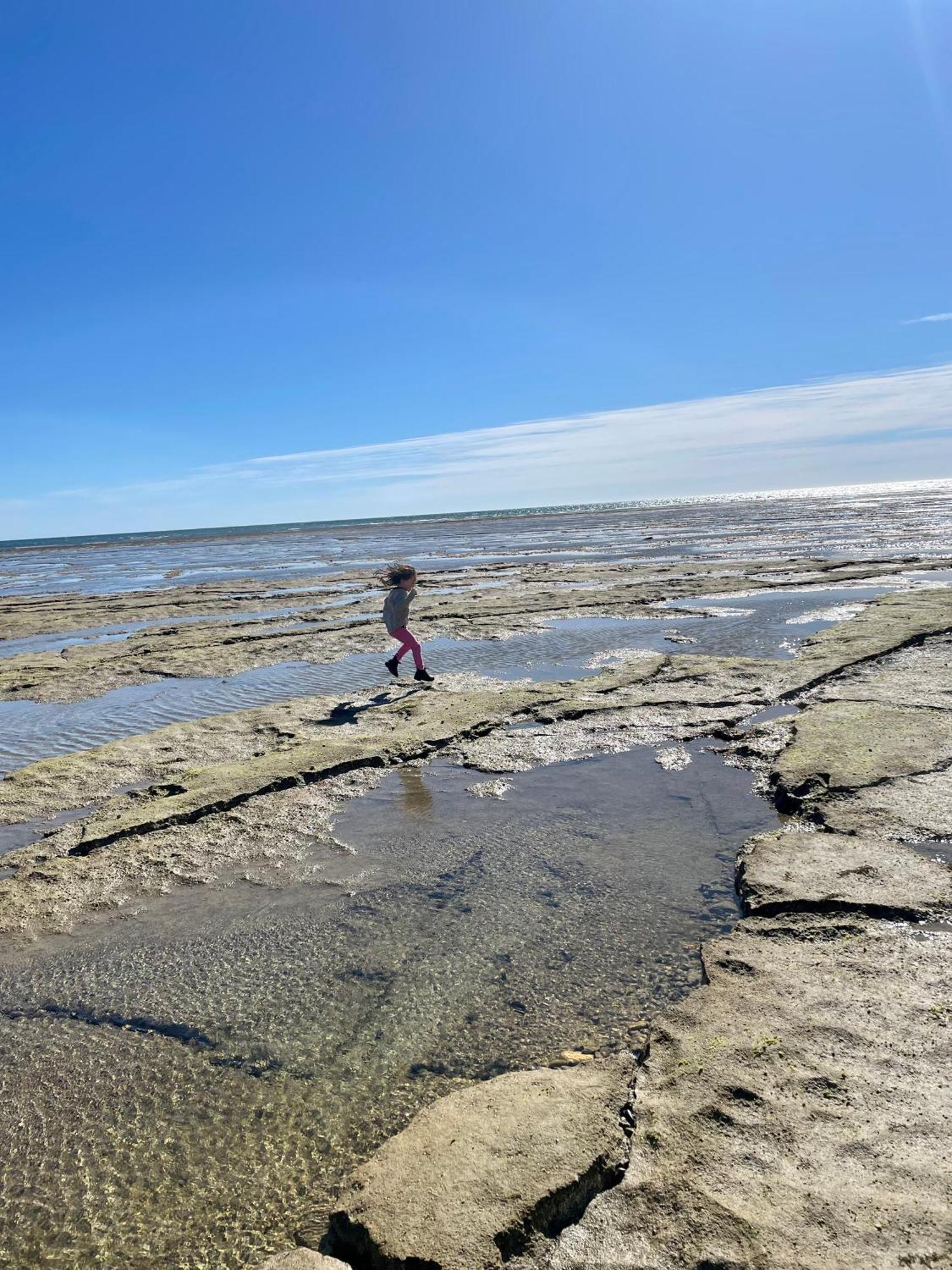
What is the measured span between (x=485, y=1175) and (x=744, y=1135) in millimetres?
739

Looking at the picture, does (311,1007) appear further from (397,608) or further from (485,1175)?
(397,608)

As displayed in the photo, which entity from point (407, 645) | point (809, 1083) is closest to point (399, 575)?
point (407, 645)

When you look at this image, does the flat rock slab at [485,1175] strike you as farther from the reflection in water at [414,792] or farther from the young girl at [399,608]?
the young girl at [399,608]

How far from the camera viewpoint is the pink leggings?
8992mm

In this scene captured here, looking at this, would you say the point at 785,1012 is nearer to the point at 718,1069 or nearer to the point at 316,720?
the point at 718,1069

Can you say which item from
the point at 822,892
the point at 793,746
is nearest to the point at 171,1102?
the point at 822,892

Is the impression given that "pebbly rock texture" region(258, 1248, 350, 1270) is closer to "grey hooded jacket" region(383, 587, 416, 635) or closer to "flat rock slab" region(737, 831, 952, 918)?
"flat rock slab" region(737, 831, 952, 918)

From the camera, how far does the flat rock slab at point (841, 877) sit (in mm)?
3508

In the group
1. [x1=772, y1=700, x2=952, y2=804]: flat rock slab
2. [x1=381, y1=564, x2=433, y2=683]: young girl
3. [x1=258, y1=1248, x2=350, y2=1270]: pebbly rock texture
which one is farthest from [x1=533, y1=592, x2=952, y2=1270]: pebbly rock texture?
[x1=381, y1=564, x2=433, y2=683]: young girl

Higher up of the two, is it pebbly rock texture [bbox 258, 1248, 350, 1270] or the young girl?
the young girl

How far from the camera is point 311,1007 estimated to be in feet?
10.4

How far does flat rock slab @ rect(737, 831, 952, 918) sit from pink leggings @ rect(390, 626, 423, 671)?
207 inches

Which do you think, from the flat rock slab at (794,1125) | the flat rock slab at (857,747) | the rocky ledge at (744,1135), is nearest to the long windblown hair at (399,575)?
the flat rock slab at (857,747)

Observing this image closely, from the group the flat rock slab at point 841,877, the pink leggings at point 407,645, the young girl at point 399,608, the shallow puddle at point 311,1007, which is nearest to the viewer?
the shallow puddle at point 311,1007
